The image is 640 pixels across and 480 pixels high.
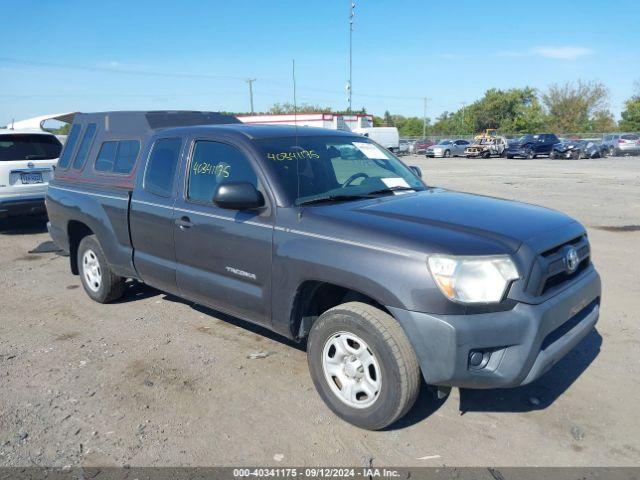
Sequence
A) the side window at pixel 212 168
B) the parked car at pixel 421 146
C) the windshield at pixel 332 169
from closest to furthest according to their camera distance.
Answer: the windshield at pixel 332 169, the side window at pixel 212 168, the parked car at pixel 421 146

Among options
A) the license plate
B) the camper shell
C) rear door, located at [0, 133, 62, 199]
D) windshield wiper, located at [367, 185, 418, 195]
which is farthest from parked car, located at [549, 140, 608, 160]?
windshield wiper, located at [367, 185, 418, 195]

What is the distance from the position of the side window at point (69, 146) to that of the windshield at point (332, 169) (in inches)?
119

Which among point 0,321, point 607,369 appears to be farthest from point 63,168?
point 607,369

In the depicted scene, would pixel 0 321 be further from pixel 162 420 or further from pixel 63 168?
pixel 162 420

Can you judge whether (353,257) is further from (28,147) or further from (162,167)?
(28,147)

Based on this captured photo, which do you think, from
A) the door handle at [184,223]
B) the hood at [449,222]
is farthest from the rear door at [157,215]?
the hood at [449,222]

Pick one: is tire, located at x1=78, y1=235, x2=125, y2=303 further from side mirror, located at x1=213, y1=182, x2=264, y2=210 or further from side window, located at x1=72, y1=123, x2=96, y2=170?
side mirror, located at x1=213, y1=182, x2=264, y2=210

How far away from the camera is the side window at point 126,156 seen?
16.9ft

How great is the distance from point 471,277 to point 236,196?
5.21ft

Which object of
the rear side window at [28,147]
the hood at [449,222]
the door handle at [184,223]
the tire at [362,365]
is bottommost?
the tire at [362,365]

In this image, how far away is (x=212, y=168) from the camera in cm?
422

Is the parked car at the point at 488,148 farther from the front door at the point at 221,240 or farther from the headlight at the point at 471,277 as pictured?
the headlight at the point at 471,277

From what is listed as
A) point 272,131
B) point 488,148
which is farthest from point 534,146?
point 272,131

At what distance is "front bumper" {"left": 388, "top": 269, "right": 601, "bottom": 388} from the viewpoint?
2.84 meters
